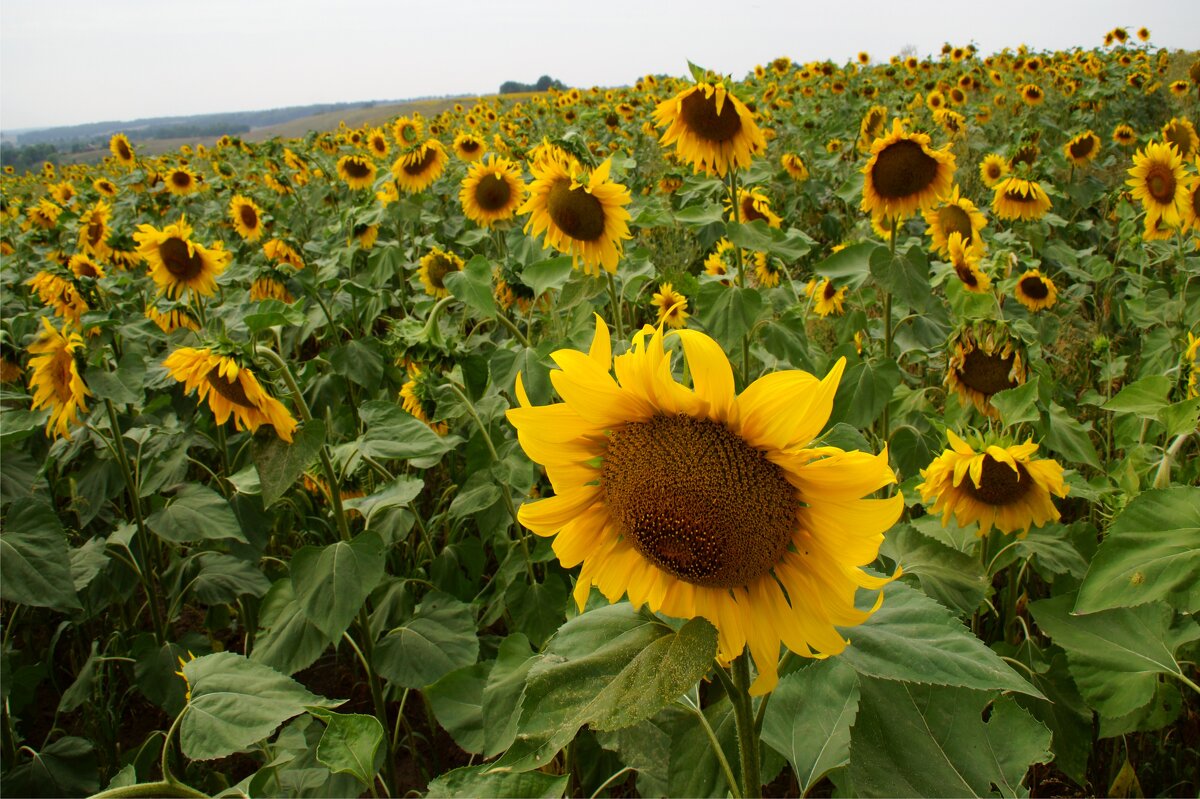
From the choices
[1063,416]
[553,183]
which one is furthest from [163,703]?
[1063,416]

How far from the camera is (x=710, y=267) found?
13.0 ft

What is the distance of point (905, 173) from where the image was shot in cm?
255

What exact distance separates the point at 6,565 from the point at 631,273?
6.28 feet

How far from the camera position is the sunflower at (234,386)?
64.8 inches

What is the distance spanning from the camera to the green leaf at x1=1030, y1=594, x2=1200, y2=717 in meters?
1.34

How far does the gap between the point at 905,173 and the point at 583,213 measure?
1158 mm

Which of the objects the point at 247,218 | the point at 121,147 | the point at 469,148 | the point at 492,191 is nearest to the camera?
the point at 492,191

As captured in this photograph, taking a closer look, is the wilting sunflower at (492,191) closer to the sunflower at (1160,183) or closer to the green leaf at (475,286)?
the green leaf at (475,286)

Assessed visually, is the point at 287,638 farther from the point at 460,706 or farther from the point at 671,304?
the point at 671,304

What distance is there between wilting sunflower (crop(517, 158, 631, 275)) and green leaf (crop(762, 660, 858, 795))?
1505 mm

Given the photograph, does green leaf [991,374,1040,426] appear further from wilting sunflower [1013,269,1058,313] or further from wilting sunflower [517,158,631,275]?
wilting sunflower [1013,269,1058,313]

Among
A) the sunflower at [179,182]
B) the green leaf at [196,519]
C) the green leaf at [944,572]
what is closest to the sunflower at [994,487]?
the green leaf at [944,572]

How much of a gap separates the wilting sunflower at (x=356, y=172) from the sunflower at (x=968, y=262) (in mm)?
4257

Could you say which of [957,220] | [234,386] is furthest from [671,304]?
[234,386]
